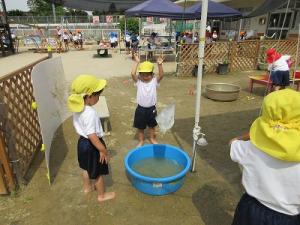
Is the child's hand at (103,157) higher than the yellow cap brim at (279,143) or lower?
lower

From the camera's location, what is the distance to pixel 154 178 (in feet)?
9.34

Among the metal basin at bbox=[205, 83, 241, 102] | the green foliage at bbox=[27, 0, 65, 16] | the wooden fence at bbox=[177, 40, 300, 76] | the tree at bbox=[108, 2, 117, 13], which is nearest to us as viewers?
the metal basin at bbox=[205, 83, 241, 102]

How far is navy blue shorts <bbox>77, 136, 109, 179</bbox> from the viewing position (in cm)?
258

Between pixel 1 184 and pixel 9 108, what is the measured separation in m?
0.90

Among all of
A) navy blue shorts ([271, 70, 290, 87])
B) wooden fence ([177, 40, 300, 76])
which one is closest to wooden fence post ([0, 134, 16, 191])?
navy blue shorts ([271, 70, 290, 87])

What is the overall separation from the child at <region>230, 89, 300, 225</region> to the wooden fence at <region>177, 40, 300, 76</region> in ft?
26.7

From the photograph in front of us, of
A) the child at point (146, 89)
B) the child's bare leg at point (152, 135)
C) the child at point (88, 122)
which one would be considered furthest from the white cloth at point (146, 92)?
the child at point (88, 122)

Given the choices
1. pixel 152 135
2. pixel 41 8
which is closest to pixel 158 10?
pixel 152 135

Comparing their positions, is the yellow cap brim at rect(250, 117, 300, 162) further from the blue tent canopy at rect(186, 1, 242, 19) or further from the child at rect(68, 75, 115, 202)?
the blue tent canopy at rect(186, 1, 242, 19)

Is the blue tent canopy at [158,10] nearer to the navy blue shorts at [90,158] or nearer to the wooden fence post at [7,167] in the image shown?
the wooden fence post at [7,167]

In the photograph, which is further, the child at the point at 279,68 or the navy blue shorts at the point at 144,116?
the child at the point at 279,68

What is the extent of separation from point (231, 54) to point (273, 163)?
9354mm

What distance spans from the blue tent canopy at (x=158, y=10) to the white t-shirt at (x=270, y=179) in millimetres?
9782

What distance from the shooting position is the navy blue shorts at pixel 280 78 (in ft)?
20.1
